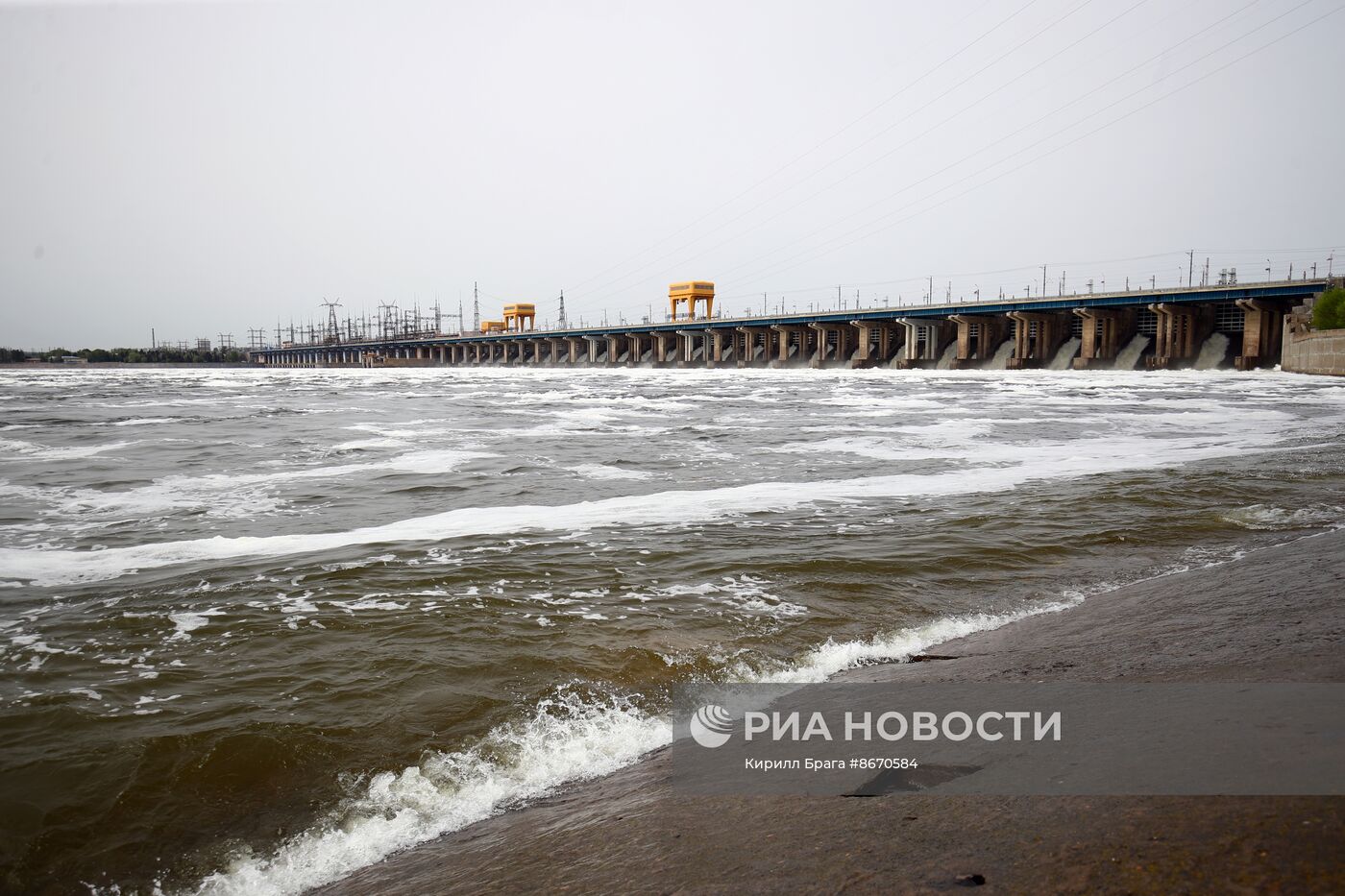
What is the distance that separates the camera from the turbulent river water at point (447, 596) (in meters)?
3.08

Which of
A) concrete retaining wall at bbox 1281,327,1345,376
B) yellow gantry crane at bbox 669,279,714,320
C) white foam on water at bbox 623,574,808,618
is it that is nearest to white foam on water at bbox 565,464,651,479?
white foam on water at bbox 623,574,808,618

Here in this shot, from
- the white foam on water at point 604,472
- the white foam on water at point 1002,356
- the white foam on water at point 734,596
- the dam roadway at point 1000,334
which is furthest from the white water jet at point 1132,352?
the white foam on water at point 734,596

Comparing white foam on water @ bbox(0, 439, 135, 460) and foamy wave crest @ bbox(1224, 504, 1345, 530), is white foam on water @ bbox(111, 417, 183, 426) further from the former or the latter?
foamy wave crest @ bbox(1224, 504, 1345, 530)

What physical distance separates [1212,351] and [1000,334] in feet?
52.1

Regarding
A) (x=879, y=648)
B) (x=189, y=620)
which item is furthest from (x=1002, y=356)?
(x=189, y=620)

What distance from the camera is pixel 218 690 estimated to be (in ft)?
13.2

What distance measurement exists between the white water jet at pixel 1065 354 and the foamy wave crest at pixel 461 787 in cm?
6042

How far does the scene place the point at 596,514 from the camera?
845 centimetres

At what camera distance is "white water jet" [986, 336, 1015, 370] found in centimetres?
6062

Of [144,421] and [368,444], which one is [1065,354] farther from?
[144,421]

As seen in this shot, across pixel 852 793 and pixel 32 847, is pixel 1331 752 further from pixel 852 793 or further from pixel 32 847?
Result: pixel 32 847

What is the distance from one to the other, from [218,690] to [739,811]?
282 cm
